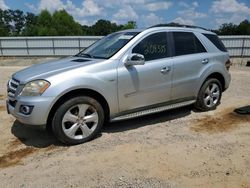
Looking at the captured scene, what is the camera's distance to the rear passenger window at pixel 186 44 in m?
5.59

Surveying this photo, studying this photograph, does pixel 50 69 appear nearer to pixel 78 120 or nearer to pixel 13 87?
pixel 13 87

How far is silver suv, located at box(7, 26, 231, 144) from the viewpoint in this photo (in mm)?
4352

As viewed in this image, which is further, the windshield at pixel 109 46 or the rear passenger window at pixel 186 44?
the rear passenger window at pixel 186 44

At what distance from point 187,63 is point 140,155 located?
2.16m

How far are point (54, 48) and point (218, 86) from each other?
15933 millimetres

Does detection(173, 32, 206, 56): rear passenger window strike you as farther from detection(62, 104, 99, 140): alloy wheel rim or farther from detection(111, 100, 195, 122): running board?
detection(62, 104, 99, 140): alloy wheel rim

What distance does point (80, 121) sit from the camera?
4.60m

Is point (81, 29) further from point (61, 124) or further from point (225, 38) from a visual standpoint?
point (61, 124)

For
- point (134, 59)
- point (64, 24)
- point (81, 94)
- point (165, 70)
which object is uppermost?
point (64, 24)

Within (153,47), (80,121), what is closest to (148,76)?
(153,47)

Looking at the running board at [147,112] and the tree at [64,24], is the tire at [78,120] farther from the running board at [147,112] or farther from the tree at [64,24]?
the tree at [64,24]

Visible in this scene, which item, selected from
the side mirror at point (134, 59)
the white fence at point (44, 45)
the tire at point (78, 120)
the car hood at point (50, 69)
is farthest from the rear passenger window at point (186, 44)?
the white fence at point (44, 45)

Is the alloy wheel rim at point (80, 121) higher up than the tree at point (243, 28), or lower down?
lower down

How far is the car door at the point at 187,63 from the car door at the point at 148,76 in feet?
0.61
